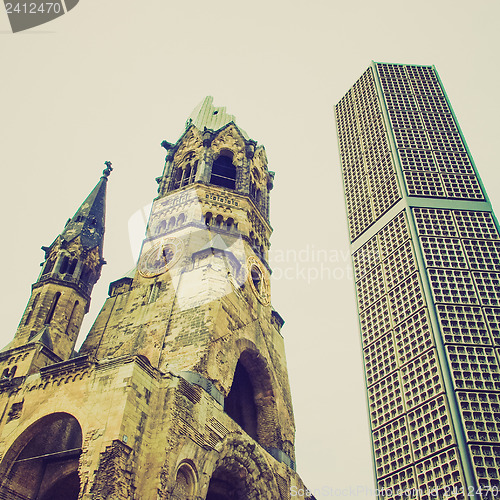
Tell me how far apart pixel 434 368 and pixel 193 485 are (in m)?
7.85

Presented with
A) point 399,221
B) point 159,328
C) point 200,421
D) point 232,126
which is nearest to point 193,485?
point 200,421

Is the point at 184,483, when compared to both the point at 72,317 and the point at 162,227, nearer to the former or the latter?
the point at 72,317

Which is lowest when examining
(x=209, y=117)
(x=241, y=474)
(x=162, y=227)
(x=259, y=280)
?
(x=241, y=474)

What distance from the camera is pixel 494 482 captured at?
37.9 feet

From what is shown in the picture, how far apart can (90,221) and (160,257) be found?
513 centimetres

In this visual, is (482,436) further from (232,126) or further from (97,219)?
(232,126)

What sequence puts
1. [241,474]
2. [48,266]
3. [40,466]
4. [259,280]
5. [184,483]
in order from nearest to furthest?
[184,483]
[40,466]
[241,474]
[48,266]
[259,280]

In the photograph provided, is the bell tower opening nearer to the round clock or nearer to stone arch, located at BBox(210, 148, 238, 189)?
the round clock

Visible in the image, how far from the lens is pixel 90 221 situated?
26656mm

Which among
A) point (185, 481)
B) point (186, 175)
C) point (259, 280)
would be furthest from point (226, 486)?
point (186, 175)

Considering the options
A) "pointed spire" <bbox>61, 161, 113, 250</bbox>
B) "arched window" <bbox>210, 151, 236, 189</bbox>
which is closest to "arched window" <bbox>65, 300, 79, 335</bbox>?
"pointed spire" <bbox>61, 161, 113, 250</bbox>

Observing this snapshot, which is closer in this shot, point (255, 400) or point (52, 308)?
point (52, 308)

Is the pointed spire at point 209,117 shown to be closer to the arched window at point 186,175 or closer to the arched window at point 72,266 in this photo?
the arched window at point 186,175

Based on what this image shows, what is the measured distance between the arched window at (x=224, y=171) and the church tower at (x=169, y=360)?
0.26ft
